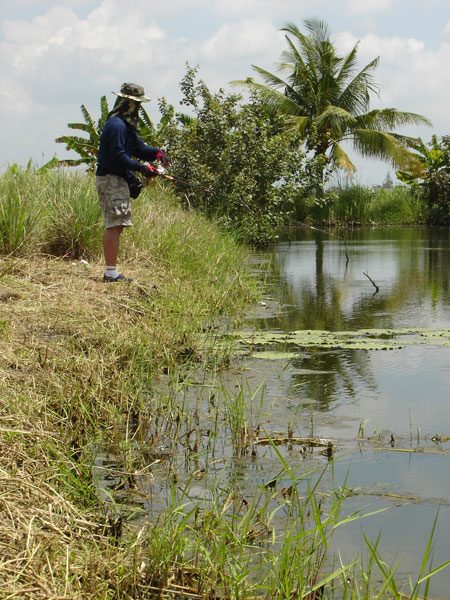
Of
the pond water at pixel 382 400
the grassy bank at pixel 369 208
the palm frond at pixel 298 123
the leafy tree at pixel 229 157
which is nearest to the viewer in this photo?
the pond water at pixel 382 400

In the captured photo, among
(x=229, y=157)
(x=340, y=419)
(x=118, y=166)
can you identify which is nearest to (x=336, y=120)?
(x=229, y=157)

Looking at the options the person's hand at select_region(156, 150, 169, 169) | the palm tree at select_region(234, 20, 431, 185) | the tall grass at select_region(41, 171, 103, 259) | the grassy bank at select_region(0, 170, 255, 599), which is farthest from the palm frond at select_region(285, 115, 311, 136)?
the person's hand at select_region(156, 150, 169, 169)

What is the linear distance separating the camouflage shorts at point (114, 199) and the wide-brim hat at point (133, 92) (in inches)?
30.6

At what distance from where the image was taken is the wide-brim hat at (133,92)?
24.4 feet

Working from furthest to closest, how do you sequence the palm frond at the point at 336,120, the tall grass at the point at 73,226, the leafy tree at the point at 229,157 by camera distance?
the palm frond at the point at 336,120 < the leafy tree at the point at 229,157 < the tall grass at the point at 73,226


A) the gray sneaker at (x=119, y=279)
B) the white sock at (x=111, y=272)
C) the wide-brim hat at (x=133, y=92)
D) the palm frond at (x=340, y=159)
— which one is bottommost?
the gray sneaker at (x=119, y=279)

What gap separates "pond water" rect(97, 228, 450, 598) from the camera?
3307 millimetres

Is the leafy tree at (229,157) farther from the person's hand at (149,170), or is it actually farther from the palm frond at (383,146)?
the palm frond at (383,146)

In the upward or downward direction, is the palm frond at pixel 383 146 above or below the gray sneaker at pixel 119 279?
above

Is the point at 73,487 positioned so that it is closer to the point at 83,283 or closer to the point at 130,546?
the point at 130,546

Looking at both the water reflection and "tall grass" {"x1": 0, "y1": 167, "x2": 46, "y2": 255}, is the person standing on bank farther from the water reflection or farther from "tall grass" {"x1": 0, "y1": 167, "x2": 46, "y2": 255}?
the water reflection

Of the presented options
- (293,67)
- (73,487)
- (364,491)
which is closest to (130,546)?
(73,487)

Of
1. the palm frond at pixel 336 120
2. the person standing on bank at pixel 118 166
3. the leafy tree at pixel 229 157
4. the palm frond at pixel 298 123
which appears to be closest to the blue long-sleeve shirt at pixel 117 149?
the person standing on bank at pixel 118 166

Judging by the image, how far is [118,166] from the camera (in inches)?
298
